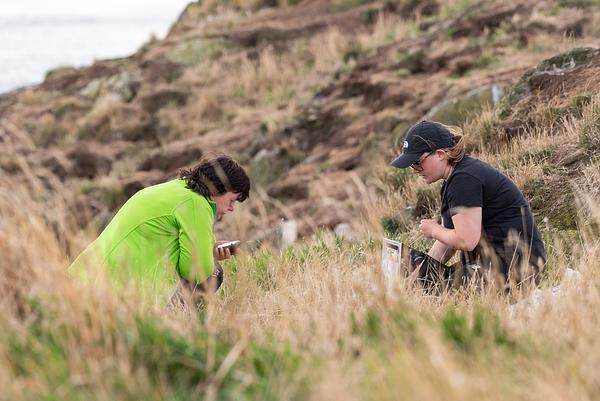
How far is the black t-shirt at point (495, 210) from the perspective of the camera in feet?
14.7

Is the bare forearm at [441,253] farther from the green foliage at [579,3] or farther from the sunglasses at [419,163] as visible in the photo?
the green foliage at [579,3]

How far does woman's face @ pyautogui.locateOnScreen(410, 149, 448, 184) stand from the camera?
460cm

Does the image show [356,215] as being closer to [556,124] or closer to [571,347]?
[556,124]

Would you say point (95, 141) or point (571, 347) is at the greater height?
point (571, 347)

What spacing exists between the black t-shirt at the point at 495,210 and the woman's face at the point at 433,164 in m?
0.08

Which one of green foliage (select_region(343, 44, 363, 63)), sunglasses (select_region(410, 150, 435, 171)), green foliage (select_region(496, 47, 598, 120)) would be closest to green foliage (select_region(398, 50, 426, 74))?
green foliage (select_region(343, 44, 363, 63))

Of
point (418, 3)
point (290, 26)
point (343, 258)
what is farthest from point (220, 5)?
point (343, 258)

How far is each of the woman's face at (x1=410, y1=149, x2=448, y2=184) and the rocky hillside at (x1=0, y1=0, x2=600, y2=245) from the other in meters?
0.45

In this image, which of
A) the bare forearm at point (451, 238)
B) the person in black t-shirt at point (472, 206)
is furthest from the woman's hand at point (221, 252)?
the bare forearm at point (451, 238)

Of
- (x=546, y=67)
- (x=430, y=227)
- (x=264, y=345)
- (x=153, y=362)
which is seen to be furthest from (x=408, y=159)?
(x=546, y=67)

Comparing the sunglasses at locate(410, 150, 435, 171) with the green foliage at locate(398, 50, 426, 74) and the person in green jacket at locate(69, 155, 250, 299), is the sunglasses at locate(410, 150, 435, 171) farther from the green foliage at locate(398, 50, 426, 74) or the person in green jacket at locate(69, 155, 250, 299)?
the green foliage at locate(398, 50, 426, 74)

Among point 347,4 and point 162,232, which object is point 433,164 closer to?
point 162,232

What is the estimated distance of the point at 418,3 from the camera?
856 inches

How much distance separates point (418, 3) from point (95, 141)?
9.47 metres
